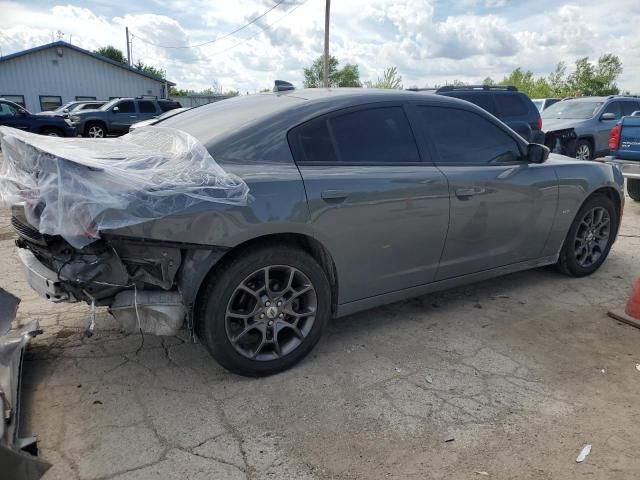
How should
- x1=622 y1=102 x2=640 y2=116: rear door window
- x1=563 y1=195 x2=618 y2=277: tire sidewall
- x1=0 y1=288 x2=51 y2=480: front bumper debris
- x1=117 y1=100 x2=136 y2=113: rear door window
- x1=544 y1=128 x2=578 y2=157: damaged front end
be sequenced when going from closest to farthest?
x1=0 y1=288 x2=51 y2=480: front bumper debris < x1=563 y1=195 x2=618 y2=277: tire sidewall < x1=544 y1=128 x2=578 y2=157: damaged front end < x1=622 y1=102 x2=640 y2=116: rear door window < x1=117 y1=100 x2=136 y2=113: rear door window

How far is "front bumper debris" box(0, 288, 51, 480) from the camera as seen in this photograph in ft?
6.15

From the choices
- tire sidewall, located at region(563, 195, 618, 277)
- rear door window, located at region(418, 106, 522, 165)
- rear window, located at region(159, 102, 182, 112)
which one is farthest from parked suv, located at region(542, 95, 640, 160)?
rear window, located at region(159, 102, 182, 112)

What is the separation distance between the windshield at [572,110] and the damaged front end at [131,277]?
1205cm

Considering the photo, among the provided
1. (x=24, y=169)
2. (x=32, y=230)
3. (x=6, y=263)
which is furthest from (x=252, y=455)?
(x=6, y=263)

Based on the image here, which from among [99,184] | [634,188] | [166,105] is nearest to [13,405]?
[99,184]

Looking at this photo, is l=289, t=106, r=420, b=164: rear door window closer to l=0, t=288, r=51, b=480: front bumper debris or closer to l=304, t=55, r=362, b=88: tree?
l=0, t=288, r=51, b=480: front bumper debris

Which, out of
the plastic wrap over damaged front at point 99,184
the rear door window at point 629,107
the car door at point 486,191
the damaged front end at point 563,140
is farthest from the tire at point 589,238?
the rear door window at point 629,107

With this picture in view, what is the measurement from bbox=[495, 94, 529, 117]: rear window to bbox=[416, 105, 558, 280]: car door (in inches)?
273

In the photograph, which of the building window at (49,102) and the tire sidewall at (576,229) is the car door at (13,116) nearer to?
the building window at (49,102)

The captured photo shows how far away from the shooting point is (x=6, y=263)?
5012 mm

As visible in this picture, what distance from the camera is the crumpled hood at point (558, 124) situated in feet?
38.0

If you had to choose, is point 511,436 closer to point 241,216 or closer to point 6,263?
point 241,216

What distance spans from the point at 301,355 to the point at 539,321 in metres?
1.95

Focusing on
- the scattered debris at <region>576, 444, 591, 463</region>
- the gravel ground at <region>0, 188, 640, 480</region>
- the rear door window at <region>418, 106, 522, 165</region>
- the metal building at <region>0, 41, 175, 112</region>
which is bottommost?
the scattered debris at <region>576, 444, 591, 463</region>
